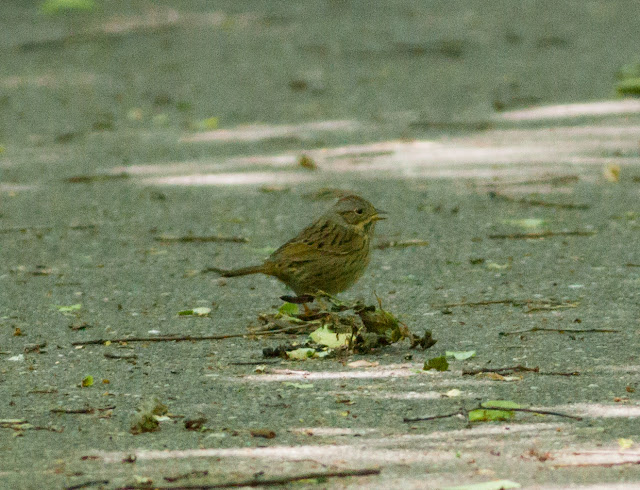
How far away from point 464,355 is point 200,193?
418 centimetres

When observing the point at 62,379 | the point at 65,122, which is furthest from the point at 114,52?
the point at 62,379

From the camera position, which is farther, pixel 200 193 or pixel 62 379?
pixel 200 193

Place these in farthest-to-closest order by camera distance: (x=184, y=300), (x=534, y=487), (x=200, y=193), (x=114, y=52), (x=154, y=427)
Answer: (x=114, y=52)
(x=200, y=193)
(x=184, y=300)
(x=154, y=427)
(x=534, y=487)

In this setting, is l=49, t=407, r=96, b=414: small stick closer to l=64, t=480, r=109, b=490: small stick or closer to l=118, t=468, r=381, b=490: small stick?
l=64, t=480, r=109, b=490: small stick

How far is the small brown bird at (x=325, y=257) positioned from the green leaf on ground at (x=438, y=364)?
906 millimetres

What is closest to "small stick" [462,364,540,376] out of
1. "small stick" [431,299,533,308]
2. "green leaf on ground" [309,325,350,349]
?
"green leaf on ground" [309,325,350,349]

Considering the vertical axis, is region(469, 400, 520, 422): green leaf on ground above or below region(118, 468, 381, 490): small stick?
above

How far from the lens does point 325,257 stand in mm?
5707

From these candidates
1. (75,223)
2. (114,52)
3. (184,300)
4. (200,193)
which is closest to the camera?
(184,300)

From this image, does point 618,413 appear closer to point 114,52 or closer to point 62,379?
point 62,379

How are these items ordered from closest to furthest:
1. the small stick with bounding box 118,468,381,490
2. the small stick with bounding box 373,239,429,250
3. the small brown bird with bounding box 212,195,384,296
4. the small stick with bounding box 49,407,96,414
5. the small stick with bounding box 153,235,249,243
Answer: the small stick with bounding box 118,468,381,490, the small stick with bounding box 49,407,96,414, the small brown bird with bounding box 212,195,384,296, the small stick with bounding box 373,239,429,250, the small stick with bounding box 153,235,249,243

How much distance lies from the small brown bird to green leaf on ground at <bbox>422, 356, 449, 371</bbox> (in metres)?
0.91

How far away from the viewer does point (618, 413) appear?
4.40 m

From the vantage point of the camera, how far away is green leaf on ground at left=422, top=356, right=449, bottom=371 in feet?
16.3
